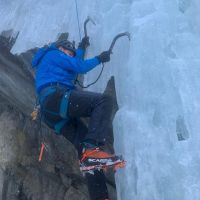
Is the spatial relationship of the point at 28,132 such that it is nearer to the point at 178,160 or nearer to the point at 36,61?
the point at 36,61

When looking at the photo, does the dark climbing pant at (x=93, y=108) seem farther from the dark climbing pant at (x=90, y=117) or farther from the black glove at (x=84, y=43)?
the black glove at (x=84, y=43)

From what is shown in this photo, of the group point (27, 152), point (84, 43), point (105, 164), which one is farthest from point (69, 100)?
point (27, 152)

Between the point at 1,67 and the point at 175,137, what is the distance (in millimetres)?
3667

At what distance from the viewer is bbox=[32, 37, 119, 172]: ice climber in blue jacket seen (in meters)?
5.06

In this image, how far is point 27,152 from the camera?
7070 mm

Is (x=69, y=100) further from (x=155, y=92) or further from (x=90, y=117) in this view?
(x=155, y=92)

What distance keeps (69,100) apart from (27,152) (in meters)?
2.16

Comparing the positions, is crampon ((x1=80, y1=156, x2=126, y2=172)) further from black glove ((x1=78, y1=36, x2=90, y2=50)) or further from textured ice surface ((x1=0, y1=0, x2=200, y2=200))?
black glove ((x1=78, y1=36, x2=90, y2=50))

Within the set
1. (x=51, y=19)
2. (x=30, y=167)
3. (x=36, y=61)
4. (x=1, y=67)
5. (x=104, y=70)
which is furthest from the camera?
(x=51, y=19)

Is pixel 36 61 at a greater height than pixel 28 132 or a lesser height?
greater

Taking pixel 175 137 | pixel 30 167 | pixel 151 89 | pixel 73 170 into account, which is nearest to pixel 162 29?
pixel 151 89

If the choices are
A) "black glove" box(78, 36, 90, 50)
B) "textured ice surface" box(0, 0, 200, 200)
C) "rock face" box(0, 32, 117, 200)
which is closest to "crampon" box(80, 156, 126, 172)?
"textured ice surface" box(0, 0, 200, 200)

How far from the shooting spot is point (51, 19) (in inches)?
310

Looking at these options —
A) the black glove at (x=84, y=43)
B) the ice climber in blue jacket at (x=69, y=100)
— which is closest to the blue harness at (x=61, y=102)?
the ice climber in blue jacket at (x=69, y=100)
